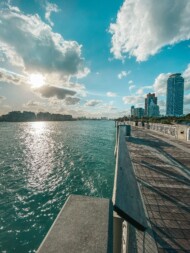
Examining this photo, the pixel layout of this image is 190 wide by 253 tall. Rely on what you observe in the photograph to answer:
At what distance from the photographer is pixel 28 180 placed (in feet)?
44.8

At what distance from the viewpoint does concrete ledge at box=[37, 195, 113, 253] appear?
A: 1336 mm

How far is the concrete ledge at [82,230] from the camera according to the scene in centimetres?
134

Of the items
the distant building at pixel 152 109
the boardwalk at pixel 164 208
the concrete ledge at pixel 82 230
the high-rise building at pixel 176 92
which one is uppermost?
the high-rise building at pixel 176 92

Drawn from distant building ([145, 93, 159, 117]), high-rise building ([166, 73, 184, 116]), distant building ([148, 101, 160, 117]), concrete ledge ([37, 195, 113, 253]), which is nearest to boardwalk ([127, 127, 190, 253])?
concrete ledge ([37, 195, 113, 253])

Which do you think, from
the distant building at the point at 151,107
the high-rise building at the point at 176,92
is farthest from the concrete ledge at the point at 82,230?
the high-rise building at the point at 176,92

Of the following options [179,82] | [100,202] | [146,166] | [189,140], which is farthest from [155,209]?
[179,82]

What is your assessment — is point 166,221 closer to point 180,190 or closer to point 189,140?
point 180,190

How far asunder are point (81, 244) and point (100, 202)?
67 cm

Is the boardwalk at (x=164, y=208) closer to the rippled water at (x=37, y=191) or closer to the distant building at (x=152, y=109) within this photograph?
the rippled water at (x=37, y=191)

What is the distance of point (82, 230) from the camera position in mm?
1519

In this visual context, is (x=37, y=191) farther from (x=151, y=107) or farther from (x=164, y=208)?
(x=151, y=107)

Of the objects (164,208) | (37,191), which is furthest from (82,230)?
(37,191)

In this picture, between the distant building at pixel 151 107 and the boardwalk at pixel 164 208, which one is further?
the distant building at pixel 151 107

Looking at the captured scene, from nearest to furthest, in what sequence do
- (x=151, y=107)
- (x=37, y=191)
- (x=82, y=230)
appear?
1. (x=82, y=230)
2. (x=37, y=191)
3. (x=151, y=107)
